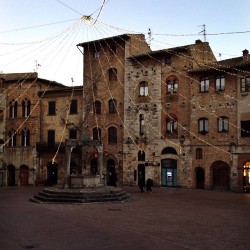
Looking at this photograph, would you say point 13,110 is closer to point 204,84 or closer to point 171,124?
point 171,124

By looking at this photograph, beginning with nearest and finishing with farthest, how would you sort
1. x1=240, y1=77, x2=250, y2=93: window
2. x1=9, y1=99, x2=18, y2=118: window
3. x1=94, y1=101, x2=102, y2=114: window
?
1. x1=240, y1=77, x2=250, y2=93: window
2. x1=94, y1=101, x2=102, y2=114: window
3. x1=9, y1=99, x2=18, y2=118: window

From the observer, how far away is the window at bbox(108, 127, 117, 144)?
128ft

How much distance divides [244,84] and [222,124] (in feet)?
12.5

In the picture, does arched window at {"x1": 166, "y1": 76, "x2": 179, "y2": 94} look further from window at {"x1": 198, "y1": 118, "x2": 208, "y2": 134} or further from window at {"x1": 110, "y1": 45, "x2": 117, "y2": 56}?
window at {"x1": 110, "y1": 45, "x2": 117, "y2": 56}

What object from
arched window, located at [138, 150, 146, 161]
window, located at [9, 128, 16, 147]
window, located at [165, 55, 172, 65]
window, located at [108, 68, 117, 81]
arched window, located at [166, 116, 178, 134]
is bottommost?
arched window, located at [138, 150, 146, 161]

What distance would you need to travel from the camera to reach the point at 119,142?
38469 millimetres

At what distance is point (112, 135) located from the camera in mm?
39062

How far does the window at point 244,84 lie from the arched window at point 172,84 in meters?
6.09

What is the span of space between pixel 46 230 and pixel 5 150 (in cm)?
3018

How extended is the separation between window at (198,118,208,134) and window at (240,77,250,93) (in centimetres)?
409

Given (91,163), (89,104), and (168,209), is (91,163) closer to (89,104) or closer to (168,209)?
(89,104)

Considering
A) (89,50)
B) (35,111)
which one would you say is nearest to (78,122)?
(35,111)

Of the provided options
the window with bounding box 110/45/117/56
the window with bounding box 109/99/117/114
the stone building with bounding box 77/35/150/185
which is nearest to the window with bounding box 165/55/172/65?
the stone building with bounding box 77/35/150/185

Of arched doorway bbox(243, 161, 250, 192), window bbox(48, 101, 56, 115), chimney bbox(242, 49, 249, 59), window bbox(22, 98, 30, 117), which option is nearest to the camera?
arched doorway bbox(243, 161, 250, 192)
